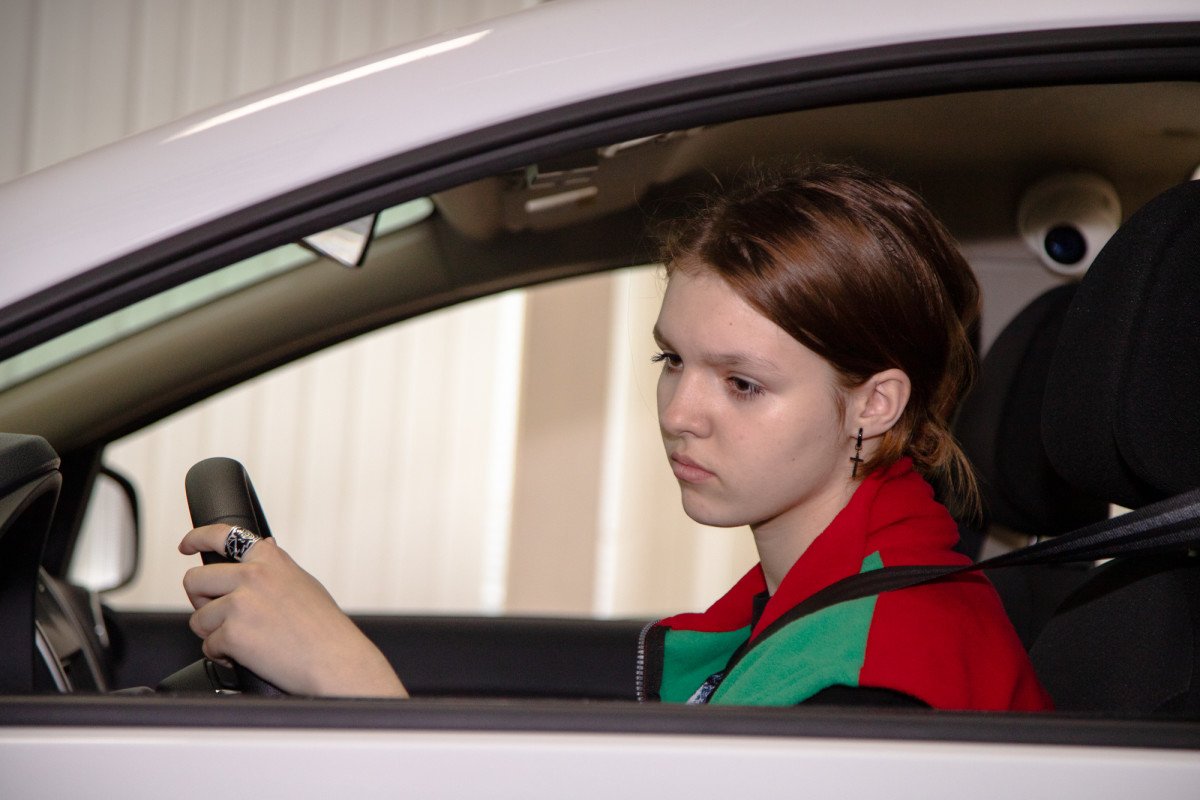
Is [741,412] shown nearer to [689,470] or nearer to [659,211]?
[689,470]

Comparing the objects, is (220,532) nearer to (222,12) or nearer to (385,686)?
(385,686)

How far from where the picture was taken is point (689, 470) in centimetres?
99

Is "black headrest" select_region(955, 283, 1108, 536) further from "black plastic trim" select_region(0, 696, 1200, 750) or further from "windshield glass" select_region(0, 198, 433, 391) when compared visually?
"windshield glass" select_region(0, 198, 433, 391)

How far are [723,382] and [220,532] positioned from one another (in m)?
0.44

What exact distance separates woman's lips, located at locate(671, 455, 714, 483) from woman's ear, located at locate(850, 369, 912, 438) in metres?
0.16

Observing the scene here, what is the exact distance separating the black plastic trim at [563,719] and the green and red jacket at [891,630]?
0.28 ft

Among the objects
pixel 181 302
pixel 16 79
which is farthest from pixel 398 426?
pixel 181 302

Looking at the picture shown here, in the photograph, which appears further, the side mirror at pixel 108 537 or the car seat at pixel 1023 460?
the side mirror at pixel 108 537

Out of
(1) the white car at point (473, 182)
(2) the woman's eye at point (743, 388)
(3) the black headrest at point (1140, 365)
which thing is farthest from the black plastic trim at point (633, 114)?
(2) the woman's eye at point (743, 388)

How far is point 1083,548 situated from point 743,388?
30cm

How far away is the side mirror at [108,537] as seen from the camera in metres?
1.62

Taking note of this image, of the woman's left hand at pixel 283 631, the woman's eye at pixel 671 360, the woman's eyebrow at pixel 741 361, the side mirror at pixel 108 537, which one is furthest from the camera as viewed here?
the side mirror at pixel 108 537

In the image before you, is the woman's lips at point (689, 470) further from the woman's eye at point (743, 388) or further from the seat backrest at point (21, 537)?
the seat backrest at point (21, 537)

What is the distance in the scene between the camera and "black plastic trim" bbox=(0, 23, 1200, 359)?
2.48ft
